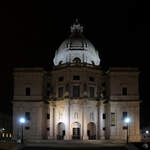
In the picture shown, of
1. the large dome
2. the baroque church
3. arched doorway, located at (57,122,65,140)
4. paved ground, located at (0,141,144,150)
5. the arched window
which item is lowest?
paved ground, located at (0,141,144,150)

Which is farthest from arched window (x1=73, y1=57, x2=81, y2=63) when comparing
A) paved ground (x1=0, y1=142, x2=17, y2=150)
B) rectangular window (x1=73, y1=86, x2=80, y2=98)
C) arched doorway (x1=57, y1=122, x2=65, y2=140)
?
paved ground (x1=0, y1=142, x2=17, y2=150)

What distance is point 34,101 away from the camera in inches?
2943

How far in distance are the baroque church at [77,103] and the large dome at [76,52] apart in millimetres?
1294

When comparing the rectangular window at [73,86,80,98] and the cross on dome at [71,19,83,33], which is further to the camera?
the cross on dome at [71,19,83,33]

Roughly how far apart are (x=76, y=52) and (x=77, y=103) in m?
10.4

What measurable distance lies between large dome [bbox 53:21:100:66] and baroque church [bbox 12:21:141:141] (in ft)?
4.24

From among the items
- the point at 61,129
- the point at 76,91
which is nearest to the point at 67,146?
the point at 61,129

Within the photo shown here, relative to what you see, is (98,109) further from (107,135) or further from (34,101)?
(34,101)

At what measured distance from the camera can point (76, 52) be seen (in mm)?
77875

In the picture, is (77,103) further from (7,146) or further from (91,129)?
(7,146)

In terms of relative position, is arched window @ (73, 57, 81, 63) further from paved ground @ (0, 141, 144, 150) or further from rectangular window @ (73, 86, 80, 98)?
paved ground @ (0, 141, 144, 150)

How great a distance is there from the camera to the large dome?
254 feet

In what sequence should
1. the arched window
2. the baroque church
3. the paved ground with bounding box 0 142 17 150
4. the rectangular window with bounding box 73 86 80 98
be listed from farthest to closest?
1. the arched window
2. the rectangular window with bounding box 73 86 80 98
3. the baroque church
4. the paved ground with bounding box 0 142 17 150

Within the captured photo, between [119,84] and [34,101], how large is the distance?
15696mm
